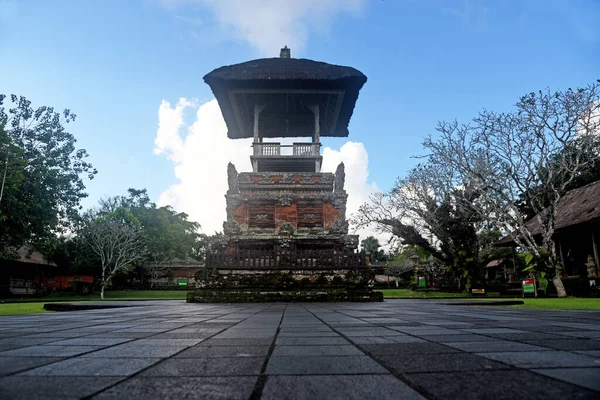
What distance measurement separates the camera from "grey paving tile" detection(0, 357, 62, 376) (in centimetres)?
155

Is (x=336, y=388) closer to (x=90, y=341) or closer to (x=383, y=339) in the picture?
(x=383, y=339)

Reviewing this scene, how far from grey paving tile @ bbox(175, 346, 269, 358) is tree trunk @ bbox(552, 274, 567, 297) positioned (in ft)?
51.0

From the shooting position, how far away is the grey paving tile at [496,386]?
3.62ft

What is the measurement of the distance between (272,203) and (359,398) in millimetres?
14815

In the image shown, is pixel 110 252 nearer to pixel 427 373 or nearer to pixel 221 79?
pixel 221 79

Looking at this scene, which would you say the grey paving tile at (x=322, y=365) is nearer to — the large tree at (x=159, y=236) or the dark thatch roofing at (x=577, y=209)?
the dark thatch roofing at (x=577, y=209)

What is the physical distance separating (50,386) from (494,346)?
1990 millimetres

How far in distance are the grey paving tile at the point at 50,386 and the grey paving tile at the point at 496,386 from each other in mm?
1053

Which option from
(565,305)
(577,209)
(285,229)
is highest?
(577,209)

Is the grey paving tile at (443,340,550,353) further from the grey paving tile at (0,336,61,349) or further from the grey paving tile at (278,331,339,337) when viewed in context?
the grey paving tile at (0,336,61,349)

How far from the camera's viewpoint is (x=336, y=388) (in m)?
1.25

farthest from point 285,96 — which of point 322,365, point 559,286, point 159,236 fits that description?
point 159,236

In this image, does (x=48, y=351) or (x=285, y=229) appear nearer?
(x=48, y=351)

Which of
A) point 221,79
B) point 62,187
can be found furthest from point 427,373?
point 62,187
